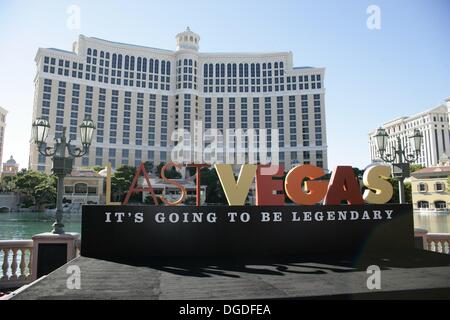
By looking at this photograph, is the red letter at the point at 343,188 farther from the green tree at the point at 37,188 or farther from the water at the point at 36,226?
the green tree at the point at 37,188

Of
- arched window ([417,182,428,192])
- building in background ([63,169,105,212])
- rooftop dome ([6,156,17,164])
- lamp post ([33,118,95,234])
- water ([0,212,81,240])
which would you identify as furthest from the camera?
rooftop dome ([6,156,17,164])

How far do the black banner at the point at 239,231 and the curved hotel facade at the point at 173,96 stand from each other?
307ft

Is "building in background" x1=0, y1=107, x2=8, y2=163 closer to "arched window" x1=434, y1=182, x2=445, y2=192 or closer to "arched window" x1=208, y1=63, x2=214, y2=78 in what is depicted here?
"arched window" x1=208, y1=63, x2=214, y2=78

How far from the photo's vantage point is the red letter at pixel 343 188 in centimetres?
922

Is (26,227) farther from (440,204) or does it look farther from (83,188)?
(440,204)

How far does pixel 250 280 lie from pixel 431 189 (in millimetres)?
73276

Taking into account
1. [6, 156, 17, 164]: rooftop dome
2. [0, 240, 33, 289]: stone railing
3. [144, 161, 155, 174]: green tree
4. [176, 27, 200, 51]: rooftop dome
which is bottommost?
[0, 240, 33, 289]: stone railing

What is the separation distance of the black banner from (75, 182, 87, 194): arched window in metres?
62.9

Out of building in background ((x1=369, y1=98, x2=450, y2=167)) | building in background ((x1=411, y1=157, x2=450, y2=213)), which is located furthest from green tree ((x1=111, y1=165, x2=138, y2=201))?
building in background ((x1=369, y1=98, x2=450, y2=167))

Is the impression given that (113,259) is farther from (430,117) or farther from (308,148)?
(430,117)

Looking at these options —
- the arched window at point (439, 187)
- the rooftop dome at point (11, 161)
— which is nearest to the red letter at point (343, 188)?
the arched window at point (439, 187)

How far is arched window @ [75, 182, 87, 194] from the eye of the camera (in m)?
65.0
